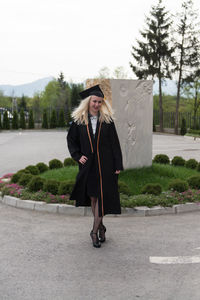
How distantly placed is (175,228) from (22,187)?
11.8ft

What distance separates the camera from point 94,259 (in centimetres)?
443

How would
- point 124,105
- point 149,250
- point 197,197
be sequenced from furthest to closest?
1. point 124,105
2. point 197,197
3. point 149,250

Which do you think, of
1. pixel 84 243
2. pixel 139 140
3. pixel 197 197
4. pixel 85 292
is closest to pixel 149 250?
pixel 84 243

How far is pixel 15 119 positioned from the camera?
137ft

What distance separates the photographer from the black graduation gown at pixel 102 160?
16.0 ft

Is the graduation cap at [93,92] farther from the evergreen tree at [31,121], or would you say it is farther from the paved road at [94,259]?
the evergreen tree at [31,121]

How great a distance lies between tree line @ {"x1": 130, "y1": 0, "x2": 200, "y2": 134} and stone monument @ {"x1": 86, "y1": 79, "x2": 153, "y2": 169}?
28632mm

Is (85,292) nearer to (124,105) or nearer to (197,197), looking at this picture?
(197,197)

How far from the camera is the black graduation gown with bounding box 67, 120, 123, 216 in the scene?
4.88 m

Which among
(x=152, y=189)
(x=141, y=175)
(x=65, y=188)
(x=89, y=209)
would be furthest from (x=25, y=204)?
(x=141, y=175)

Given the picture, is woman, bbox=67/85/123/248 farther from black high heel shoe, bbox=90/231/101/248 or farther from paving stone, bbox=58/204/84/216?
paving stone, bbox=58/204/84/216

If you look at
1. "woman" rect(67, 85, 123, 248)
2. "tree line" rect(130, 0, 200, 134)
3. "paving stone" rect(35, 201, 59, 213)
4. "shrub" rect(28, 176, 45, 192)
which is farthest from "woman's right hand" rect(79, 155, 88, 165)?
"tree line" rect(130, 0, 200, 134)

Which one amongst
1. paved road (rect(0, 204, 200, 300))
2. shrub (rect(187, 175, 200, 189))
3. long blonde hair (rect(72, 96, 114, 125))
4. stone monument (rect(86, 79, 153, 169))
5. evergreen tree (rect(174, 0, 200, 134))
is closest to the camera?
paved road (rect(0, 204, 200, 300))

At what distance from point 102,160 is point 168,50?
34839 mm
